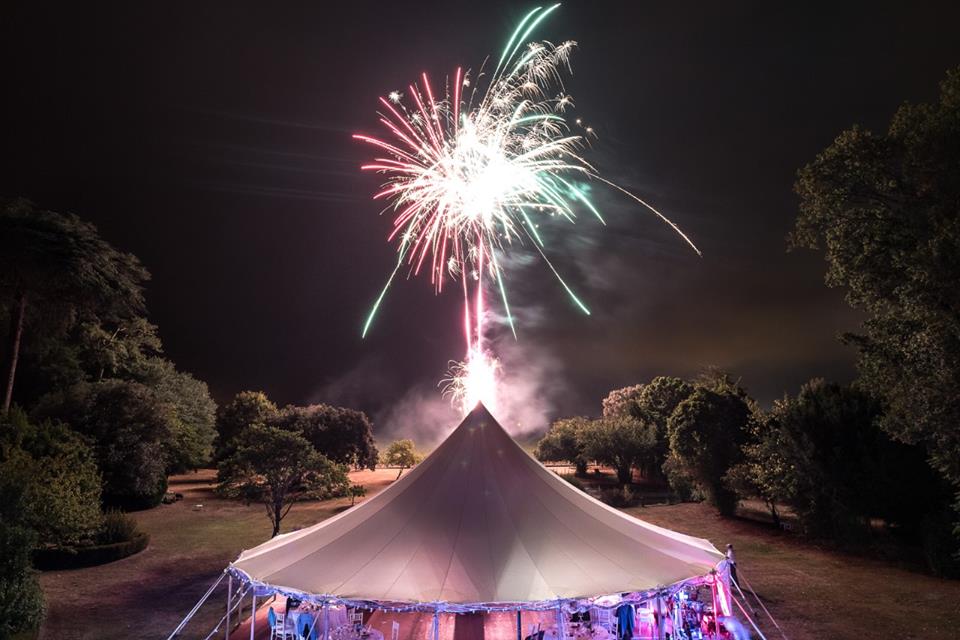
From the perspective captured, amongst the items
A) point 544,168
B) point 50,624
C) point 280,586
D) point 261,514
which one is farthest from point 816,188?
point 261,514

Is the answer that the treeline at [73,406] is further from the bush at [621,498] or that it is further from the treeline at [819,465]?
the bush at [621,498]

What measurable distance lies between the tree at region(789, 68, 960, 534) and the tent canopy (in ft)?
23.6

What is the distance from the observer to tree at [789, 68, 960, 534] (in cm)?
1186

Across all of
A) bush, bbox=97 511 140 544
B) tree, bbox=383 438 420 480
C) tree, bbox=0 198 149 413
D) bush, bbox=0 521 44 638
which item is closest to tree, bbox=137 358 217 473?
tree, bbox=0 198 149 413

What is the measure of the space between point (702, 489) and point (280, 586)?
23.9 metres

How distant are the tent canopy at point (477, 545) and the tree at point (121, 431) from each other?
A: 18.8 meters

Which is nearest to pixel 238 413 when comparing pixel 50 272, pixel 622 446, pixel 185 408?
pixel 185 408

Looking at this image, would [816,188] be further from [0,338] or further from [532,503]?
[0,338]

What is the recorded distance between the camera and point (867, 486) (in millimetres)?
18000

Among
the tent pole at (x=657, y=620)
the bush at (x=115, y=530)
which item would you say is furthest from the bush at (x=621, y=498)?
the bush at (x=115, y=530)

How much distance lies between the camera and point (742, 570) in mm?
16359

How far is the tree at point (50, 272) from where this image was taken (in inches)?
907

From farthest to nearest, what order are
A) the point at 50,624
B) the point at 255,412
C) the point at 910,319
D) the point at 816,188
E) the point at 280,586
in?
the point at 255,412 → the point at 816,188 → the point at 910,319 → the point at 50,624 → the point at 280,586

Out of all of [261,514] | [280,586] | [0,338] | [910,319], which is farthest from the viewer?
[0,338]
